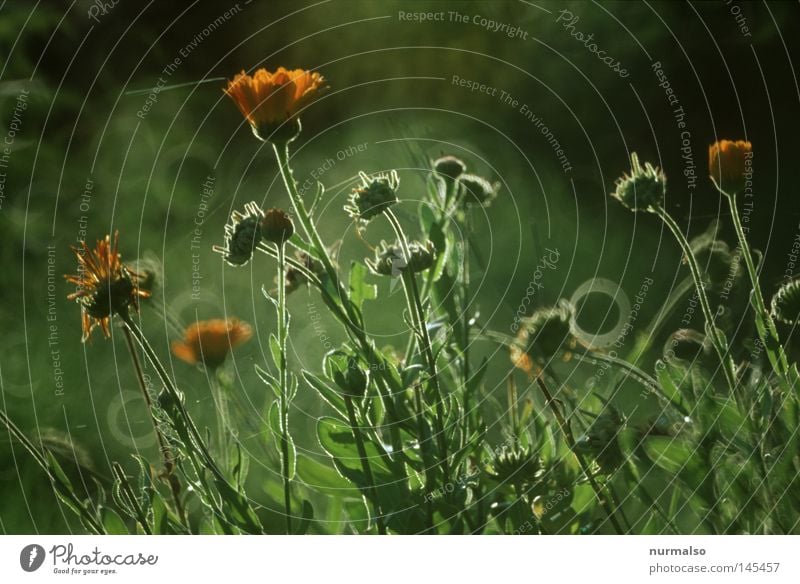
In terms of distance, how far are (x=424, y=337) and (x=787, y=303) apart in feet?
0.76

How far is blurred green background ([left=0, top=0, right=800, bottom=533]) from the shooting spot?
1.81 feet

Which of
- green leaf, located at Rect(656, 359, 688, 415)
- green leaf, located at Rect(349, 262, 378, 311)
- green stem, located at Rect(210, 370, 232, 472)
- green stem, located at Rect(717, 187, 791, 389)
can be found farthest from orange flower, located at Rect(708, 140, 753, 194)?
green stem, located at Rect(210, 370, 232, 472)

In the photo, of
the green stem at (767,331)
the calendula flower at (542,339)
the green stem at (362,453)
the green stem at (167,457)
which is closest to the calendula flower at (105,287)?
the green stem at (167,457)

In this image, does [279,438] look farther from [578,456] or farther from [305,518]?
[578,456]

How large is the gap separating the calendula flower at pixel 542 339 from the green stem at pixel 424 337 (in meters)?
0.08

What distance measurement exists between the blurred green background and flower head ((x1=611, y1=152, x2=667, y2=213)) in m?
0.03

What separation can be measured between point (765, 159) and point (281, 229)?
33cm

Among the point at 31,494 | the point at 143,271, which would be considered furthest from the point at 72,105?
the point at 31,494

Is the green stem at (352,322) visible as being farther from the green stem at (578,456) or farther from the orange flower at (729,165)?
the orange flower at (729,165)

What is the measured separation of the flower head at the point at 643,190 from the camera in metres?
0.52

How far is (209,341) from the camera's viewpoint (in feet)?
1.61

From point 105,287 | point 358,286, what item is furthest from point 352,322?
point 105,287

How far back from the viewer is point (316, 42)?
0.56 meters

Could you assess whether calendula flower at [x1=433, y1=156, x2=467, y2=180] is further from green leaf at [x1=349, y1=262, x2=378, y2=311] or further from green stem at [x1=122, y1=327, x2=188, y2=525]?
green stem at [x1=122, y1=327, x2=188, y2=525]
